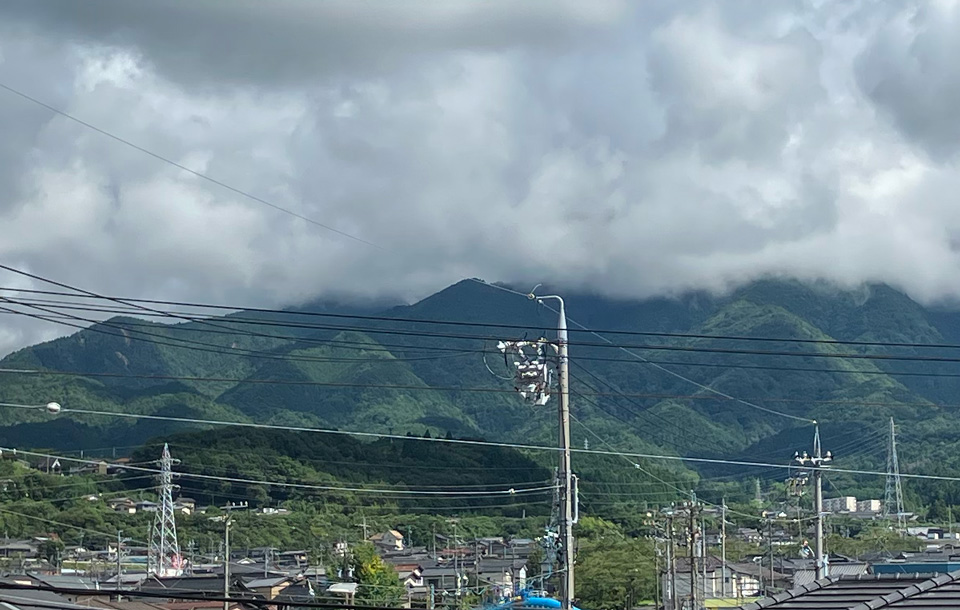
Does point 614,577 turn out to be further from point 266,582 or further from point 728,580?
point 266,582

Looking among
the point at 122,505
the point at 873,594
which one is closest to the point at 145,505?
the point at 122,505

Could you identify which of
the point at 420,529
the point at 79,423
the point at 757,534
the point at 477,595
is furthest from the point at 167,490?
the point at 79,423

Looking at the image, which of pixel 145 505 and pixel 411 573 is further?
pixel 145 505

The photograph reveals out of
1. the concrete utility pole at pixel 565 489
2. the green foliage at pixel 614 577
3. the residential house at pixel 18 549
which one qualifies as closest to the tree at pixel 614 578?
the green foliage at pixel 614 577

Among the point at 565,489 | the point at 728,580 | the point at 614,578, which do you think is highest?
the point at 565,489

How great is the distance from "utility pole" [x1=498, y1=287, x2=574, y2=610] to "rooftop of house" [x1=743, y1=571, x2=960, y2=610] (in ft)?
16.4

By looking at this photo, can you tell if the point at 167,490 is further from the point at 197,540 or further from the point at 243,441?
the point at 243,441

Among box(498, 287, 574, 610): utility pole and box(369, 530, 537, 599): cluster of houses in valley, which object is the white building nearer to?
box(369, 530, 537, 599): cluster of houses in valley

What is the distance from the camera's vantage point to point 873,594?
62.2 feet

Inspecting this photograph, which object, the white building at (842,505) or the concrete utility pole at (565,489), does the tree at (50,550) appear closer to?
the concrete utility pole at (565,489)

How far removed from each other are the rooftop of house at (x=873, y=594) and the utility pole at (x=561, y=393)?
499 centimetres

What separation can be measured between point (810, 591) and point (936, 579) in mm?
1991

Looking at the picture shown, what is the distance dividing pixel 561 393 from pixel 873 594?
819cm

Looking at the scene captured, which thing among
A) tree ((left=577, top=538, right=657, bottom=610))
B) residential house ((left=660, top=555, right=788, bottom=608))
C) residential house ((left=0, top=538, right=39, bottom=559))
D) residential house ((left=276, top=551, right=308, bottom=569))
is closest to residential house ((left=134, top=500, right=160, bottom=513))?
residential house ((left=276, top=551, right=308, bottom=569))
